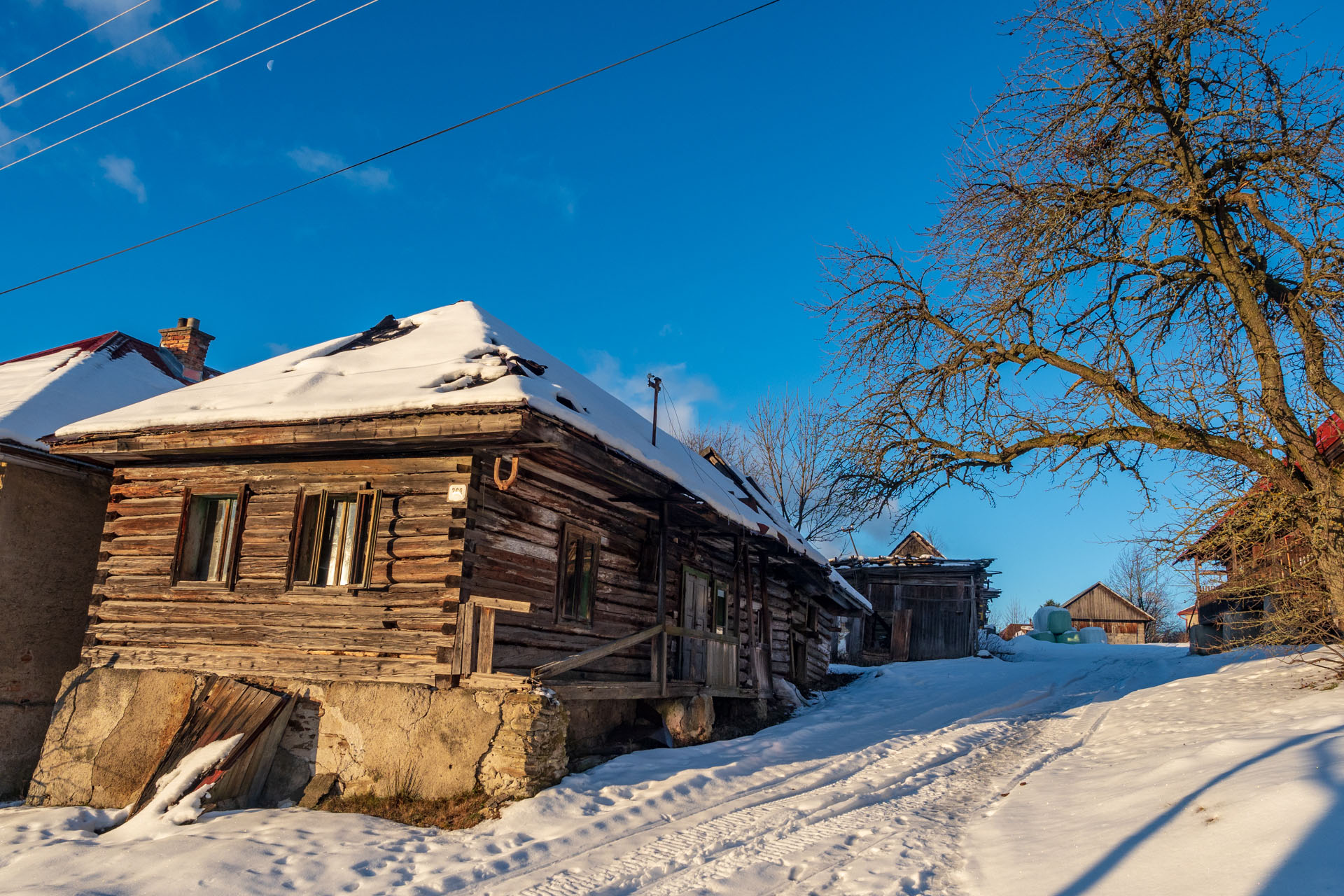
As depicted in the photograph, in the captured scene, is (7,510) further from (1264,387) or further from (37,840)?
(1264,387)

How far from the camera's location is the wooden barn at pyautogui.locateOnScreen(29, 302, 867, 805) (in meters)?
8.71

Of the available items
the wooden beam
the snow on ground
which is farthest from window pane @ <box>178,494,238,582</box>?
the wooden beam

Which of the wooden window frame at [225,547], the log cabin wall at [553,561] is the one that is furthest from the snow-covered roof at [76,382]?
the log cabin wall at [553,561]

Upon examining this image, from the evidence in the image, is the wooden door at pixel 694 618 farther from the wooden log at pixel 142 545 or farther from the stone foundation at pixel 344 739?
the wooden log at pixel 142 545

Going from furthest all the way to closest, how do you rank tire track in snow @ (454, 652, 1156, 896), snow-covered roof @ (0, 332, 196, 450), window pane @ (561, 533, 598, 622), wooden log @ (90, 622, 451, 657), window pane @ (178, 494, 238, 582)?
snow-covered roof @ (0, 332, 196, 450)
window pane @ (561, 533, 598, 622)
window pane @ (178, 494, 238, 582)
wooden log @ (90, 622, 451, 657)
tire track in snow @ (454, 652, 1156, 896)

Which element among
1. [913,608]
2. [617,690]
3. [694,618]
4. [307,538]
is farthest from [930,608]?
[307,538]

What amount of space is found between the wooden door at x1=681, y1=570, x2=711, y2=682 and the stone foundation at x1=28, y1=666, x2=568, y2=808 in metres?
4.55

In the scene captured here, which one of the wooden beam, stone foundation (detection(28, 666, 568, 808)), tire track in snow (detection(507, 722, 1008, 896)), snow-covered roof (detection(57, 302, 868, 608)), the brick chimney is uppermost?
the brick chimney

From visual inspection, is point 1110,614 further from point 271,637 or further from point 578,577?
point 271,637

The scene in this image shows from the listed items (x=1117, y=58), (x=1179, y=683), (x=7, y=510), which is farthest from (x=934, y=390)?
(x=7, y=510)

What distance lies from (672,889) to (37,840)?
5.80m

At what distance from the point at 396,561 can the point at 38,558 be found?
5867 millimetres

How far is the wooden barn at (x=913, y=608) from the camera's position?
105ft

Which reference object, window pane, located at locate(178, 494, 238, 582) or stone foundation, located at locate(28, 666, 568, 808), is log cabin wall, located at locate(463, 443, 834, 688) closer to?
stone foundation, located at locate(28, 666, 568, 808)
